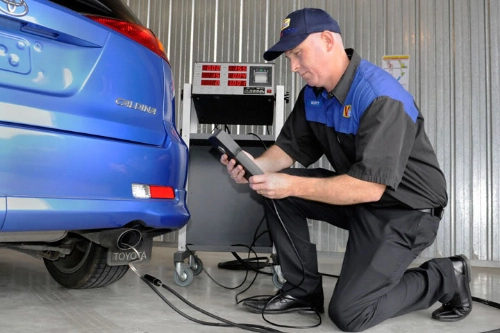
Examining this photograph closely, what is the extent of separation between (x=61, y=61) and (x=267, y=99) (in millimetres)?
1527

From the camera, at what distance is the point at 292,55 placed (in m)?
1.79

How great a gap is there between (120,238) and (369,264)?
2.61 feet

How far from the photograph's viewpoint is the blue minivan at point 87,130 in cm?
119

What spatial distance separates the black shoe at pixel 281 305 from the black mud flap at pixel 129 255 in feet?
1.45

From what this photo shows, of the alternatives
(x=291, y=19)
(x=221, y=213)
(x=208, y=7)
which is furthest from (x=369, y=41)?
(x=291, y=19)

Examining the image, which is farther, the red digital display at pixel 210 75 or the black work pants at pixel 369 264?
the red digital display at pixel 210 75

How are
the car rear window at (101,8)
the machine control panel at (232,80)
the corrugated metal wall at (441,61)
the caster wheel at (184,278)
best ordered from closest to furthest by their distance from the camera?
the car rear window at (101,8)
the caster wheel at (184,278)
the machine control panel at (232,80)
the corrugated metal wall at (441,61)

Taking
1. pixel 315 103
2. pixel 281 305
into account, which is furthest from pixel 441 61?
pixel 281 305

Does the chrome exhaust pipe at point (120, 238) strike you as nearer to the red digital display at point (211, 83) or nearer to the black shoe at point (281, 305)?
the black shoe at point (281, 305)

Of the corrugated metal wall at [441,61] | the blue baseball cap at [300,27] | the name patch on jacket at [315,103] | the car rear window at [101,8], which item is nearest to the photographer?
the car rear window at [101,8]

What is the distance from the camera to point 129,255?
1.63m

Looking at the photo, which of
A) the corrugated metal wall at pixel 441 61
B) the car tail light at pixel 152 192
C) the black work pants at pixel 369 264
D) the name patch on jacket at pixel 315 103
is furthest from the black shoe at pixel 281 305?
the corrugated metal wall at pixel 441 61

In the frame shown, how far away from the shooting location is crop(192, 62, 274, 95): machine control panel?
2.59 metres

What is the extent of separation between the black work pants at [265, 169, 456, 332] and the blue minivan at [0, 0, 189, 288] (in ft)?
1.60
